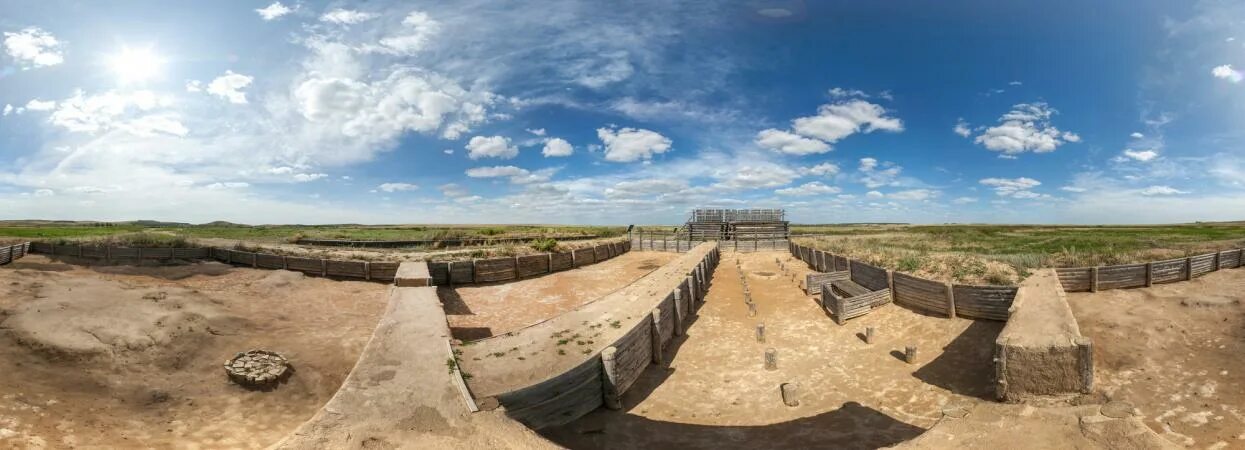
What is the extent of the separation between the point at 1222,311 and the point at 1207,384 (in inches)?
193

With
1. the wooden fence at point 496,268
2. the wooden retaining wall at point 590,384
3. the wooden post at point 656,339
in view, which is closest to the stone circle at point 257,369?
the wooden retaining wall at point 590,384

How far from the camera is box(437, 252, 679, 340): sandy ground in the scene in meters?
14.0

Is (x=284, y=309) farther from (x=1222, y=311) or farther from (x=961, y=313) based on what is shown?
(x=1222, y=311)

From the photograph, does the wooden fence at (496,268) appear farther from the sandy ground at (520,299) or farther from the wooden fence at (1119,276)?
the wooden fence at (1119,276)

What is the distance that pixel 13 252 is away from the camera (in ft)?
72.2

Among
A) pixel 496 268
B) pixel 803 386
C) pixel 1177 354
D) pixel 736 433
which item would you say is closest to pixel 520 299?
pixel 496 268

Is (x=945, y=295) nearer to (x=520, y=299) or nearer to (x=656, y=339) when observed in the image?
(x=656, y=339)

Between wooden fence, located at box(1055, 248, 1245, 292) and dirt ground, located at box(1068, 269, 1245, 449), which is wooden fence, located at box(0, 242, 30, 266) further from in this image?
wooden fence, located at box(1055, 248, 1245, 292)

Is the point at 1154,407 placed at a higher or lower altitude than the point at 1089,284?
lower

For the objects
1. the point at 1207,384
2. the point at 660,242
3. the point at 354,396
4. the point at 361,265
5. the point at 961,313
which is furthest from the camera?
the point at 660,242

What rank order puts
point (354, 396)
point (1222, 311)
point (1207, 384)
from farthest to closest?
point (1222, 311) < point (1207, 384) < point (354, 396)

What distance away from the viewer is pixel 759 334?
40.8 ft

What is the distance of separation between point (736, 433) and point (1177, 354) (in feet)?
34.2

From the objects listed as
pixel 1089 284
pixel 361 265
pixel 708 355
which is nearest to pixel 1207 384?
pixel 1089 284
